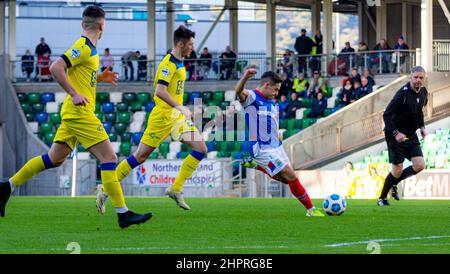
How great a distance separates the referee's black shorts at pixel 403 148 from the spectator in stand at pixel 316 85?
18.8 metres

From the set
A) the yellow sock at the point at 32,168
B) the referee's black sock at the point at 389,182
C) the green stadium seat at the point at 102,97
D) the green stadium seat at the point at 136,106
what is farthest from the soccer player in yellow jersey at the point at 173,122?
the green stadium seat at the point at 102,97

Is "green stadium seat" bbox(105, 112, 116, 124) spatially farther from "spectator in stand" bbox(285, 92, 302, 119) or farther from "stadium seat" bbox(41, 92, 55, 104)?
"spectator in stand" bbox(285, 92, 302, 119)

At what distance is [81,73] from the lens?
1260cm

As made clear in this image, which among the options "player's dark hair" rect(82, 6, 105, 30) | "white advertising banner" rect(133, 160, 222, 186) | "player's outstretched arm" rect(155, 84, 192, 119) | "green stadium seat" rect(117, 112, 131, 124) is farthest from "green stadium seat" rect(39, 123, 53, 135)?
A: "player's dark hair" rect(82, 6, 105, 30)

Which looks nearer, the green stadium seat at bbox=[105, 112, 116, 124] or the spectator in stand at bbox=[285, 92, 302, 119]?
the spectator in stand at bbox=[285, 92, 302, 119]

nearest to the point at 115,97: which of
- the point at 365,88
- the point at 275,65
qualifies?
the point at 275,65

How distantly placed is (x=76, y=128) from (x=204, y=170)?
70.9ft

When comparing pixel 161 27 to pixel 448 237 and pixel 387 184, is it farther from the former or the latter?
pixel 448 237

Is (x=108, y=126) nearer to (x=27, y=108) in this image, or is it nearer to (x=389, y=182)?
(x=27, y=108)

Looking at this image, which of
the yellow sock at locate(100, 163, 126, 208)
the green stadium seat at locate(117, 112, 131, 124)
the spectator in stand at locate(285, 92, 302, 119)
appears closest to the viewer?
the yellow sock at locate(100, 163, 126, 208)

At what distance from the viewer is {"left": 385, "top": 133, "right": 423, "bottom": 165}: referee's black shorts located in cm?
1844

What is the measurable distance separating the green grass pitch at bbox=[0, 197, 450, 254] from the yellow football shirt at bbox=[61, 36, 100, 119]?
1252 millimetres

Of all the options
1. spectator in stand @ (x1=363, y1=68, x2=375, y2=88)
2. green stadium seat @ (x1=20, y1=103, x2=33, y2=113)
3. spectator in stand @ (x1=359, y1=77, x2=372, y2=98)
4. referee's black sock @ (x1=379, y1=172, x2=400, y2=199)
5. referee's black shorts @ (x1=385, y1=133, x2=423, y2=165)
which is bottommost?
referee's black sock @ (x1=379, y1=172, x2=400, y2=199)

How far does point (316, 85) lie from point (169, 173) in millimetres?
6255
